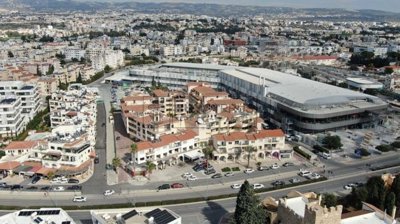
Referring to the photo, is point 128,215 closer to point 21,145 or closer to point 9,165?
point 9,165

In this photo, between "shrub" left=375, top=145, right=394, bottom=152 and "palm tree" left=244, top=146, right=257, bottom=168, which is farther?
"shrub" left=375, top=145, right=394, bottom=152

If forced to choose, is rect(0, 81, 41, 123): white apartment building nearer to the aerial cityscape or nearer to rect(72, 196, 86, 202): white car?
the aerial cityscape

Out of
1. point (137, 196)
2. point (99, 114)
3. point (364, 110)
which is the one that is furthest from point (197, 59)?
point (137, 196)

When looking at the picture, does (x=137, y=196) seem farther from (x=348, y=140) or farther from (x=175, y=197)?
(x=348, y=140)

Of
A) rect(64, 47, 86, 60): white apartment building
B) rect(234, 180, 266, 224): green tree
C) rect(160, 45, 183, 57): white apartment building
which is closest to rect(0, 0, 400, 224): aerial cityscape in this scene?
rect(234, 180, 266, 224): green tree

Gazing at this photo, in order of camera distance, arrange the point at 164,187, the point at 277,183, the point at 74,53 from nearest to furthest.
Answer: the point at 164,187 < the point at 277,183 < the point at 74,53

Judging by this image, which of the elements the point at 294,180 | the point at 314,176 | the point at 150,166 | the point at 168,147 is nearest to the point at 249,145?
the point at 294,180
